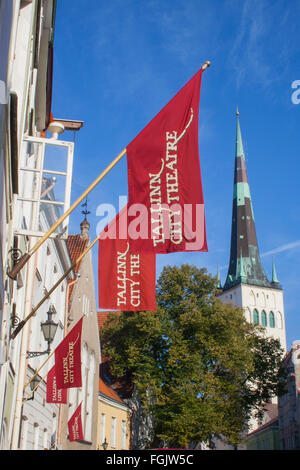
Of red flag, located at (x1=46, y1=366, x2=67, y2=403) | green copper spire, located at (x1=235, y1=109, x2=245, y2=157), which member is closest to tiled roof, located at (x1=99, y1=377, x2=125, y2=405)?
red flag, located at (x1=46, y1=366, x2=67, y2=403)

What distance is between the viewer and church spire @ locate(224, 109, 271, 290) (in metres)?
105

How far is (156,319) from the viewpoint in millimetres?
37531

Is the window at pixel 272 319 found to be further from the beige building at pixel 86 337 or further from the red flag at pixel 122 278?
the red flag at pixel 122 278

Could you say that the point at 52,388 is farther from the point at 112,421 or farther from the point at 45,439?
the point at 112,421

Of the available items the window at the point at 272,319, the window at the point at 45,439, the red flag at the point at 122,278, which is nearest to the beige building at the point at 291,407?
the window at the point at 45,439

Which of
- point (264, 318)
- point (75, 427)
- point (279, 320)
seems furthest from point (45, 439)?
point (279, 320)

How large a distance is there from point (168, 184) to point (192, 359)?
28683 mm

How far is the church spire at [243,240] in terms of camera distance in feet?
346

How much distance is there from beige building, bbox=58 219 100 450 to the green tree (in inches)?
155

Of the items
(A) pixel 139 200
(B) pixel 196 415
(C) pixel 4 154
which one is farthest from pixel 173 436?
(C) pixel 4 154

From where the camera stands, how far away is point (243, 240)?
10538 cm
